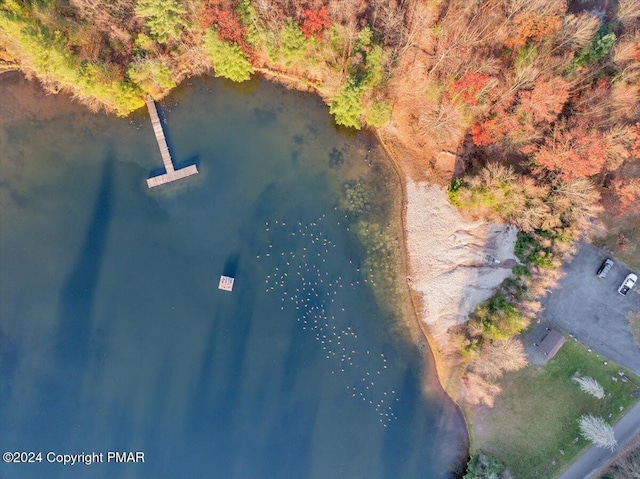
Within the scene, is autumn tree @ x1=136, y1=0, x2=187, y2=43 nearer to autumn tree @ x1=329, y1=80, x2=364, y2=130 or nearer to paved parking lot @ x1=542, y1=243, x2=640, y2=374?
autumn tree @ x1=329, y1=80, x2=364, y2=130

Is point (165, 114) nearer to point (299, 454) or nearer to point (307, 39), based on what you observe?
point (307, 39)

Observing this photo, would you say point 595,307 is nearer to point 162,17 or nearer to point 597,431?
point 597,431

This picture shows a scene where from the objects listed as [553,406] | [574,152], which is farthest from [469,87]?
[553,406]

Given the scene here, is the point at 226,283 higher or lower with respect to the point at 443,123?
lower

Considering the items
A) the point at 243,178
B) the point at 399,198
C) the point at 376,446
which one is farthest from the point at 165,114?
the point at 376,446

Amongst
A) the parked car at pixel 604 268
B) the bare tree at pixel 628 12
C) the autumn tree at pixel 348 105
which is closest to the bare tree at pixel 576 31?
the bare tree at pixel 628 12

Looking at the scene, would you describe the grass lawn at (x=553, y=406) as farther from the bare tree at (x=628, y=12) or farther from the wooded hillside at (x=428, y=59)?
the bare tree at (x=628, y=12)
